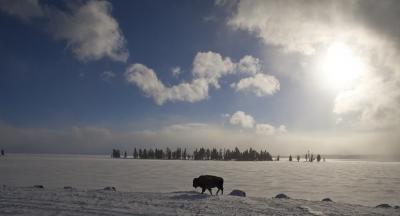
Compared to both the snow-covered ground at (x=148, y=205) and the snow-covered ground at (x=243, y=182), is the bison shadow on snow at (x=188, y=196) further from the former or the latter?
the snow-covered ground at (x=243, y=182)

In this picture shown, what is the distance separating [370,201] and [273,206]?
16.8 meters

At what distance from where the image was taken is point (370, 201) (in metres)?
32.5

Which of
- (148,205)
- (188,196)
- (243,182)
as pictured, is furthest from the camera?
(243,182)

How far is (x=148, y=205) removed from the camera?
18828mm

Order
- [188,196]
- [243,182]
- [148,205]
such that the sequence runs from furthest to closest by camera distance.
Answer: [243,182], [188,196], [148,205]

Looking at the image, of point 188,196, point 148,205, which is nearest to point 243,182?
point 188,196

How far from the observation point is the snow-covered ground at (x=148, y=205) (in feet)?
55.4

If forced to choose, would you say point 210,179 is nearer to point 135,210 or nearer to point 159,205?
point 159,205

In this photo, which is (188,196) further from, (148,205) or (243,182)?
(243,182)

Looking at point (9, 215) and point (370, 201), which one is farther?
point (370, 201)

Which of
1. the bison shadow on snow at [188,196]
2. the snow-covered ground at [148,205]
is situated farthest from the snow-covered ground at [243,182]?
the snow-covered ground at [148,205]

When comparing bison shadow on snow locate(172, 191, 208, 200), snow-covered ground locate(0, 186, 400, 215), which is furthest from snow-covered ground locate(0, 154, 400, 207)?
snow-covered ground locate(0, 186, 400, 215)

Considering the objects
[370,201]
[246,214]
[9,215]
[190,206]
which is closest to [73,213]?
[9,215]

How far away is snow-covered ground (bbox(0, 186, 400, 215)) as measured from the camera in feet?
55.4
